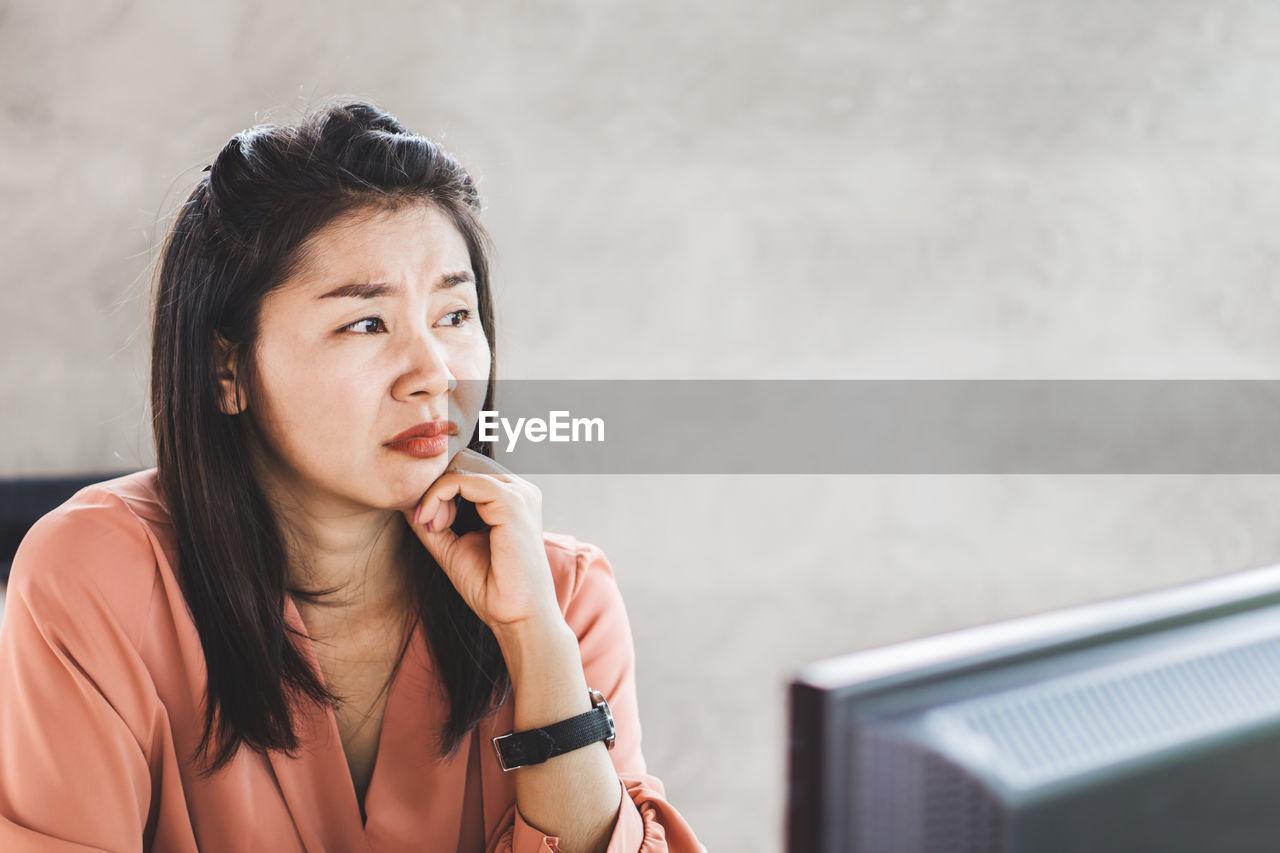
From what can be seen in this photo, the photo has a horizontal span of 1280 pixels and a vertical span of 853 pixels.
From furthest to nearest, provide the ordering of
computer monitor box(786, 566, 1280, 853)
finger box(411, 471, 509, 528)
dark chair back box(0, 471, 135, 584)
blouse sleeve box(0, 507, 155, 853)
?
dark chair back box(0, 471, 135, 584) → finger box(411, 471, 509, 528) → blouse sleeve box(0, 507, 155, 853) → computer monitor box(786, 566, 1280, 853)

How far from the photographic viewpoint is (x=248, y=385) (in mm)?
1133

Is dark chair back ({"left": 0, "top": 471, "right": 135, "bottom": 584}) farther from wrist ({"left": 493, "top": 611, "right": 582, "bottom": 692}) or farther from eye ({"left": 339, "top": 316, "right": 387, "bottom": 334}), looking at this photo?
wrist ({"left": 493, "top": 611, "right": 582, "bottom": 692})

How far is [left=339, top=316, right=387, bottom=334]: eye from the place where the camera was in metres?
1.09

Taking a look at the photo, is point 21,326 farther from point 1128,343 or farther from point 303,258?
point 1128,343

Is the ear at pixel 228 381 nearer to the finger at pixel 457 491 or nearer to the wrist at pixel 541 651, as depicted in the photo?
the finger at pixel 457 491

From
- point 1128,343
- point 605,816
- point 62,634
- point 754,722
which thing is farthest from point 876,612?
point 62,634

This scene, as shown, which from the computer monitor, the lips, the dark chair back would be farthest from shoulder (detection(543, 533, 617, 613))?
the dark chair back

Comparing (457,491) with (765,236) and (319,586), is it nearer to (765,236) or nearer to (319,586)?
(319,586)

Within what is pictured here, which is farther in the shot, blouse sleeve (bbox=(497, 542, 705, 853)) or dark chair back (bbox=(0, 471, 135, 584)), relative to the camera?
dark chair back (bbox=(0, 471, 135, 584))

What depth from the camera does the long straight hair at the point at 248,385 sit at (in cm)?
106

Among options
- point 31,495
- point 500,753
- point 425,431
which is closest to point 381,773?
point 500,753

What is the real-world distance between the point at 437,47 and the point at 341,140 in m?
0.97

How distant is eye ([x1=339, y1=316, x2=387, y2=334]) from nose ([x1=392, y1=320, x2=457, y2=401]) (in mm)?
35

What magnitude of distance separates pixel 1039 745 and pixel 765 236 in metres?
1.91
